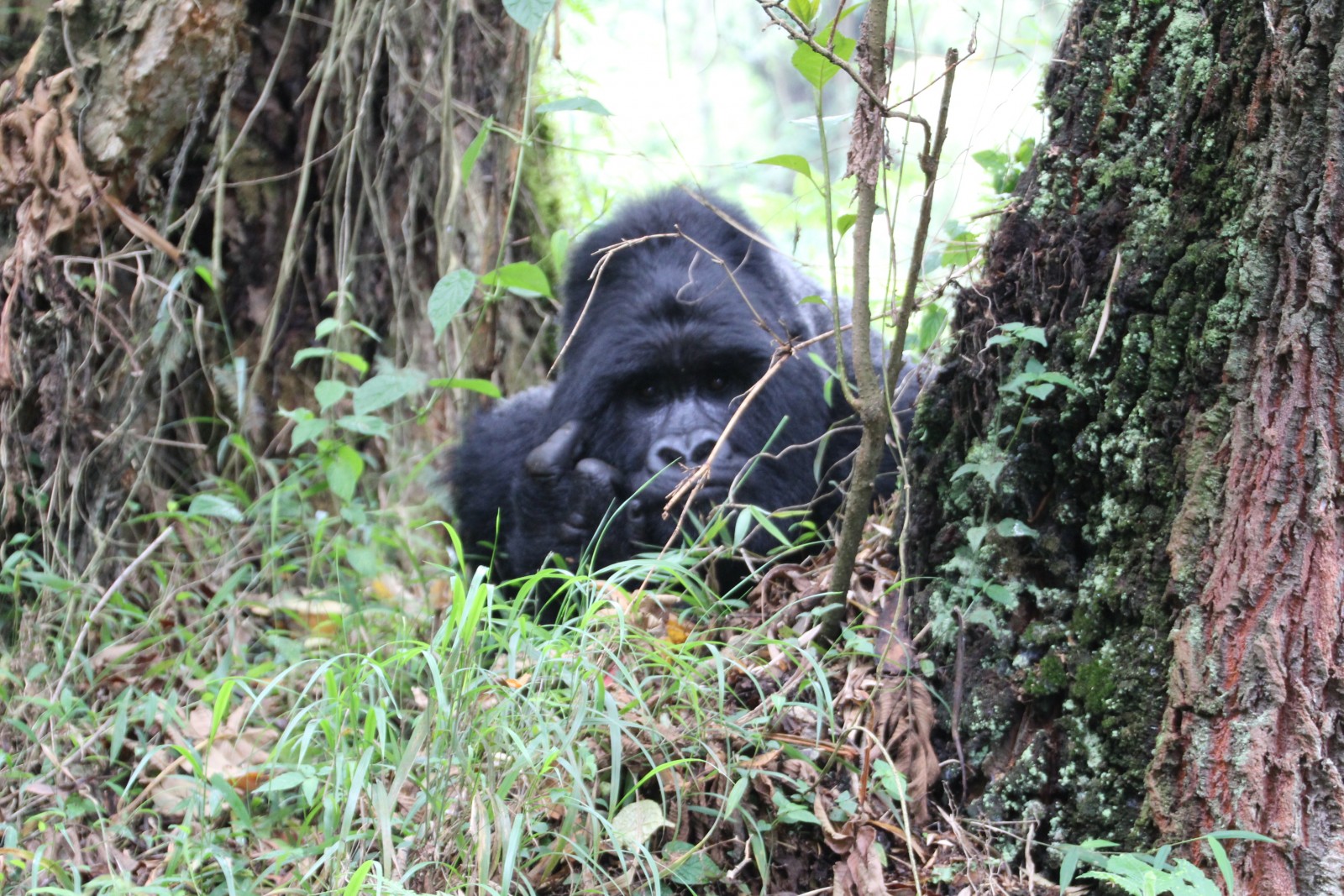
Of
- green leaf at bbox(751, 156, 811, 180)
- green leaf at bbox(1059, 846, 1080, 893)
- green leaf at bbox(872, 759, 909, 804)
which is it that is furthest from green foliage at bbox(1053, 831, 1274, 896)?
green leaf at bbox(751, 156, 811, 180)

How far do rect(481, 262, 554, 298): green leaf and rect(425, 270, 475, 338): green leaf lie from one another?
17 centimetres

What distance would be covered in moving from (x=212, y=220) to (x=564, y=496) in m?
1.71

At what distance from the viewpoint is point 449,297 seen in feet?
10.5

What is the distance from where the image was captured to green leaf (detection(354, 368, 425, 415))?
349 cm

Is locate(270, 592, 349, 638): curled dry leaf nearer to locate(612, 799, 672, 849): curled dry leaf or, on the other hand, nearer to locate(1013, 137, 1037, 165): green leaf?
locate(612, 799, 672, 849): curled dry leaf

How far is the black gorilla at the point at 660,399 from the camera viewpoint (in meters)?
3.70

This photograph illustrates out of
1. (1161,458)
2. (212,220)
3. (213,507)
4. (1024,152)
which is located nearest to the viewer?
(1161,458)

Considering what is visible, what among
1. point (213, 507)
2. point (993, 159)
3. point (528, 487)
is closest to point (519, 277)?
point (528, 487)

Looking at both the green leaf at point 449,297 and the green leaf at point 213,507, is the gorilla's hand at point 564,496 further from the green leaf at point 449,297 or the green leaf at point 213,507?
the green leaf at point 213,507

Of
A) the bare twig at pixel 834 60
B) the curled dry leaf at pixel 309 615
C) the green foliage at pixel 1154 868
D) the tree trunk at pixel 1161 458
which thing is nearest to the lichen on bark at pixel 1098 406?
the tree trunk at pixel 1161 458

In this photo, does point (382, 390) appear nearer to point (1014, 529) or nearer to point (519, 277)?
point (519, 277)

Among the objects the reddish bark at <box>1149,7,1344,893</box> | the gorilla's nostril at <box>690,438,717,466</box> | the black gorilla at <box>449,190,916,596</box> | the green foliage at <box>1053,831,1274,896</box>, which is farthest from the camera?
the black gorilla at <box>449,190,916,596</box>

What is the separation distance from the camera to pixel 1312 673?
1.71 m

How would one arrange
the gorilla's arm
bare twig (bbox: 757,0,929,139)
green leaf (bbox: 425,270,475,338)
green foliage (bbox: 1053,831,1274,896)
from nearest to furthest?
1. green foliage (bbox: 1053,831,1274,896)
2. bare twig (bbox: 757,0,929,139)
3. green leaf (bbox: 425,270,475,338)
4. the gorilla's arm
